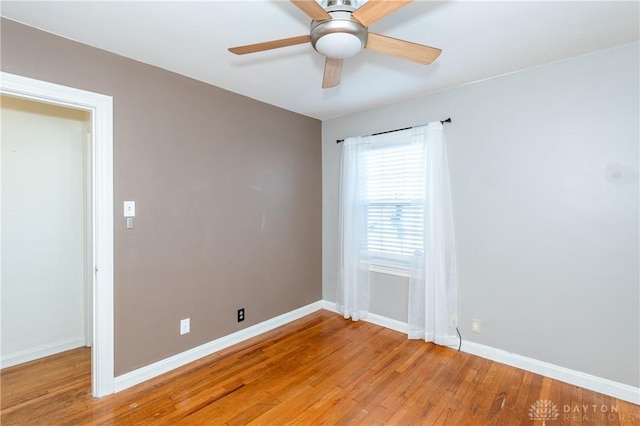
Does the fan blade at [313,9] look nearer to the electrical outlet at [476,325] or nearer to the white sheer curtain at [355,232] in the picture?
the white sheer curtain at [355,232]

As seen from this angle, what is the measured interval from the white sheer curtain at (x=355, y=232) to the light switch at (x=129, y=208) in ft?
7.07

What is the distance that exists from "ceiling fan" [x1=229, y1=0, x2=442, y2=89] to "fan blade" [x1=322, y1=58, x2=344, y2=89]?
70mm

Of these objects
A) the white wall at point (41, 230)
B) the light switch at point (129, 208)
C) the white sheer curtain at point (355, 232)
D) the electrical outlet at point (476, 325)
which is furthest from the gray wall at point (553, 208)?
the white wall at point (41, 230)

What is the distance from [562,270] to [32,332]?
453 cm

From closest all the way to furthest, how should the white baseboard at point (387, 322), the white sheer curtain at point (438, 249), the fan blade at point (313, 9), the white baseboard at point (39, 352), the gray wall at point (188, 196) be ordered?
1. the fan blade at point (313, 9)
2. the gray wall at point (188, 196)
3. the white baseboard at point (39, 352)
4. the white sheer curtain at point (438, 249)
5. the white baseboard at point (387, 322)

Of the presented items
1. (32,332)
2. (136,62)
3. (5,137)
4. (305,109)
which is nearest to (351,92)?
(305,109)

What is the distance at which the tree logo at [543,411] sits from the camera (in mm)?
1970

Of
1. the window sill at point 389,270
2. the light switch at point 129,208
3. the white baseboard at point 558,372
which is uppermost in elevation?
the light switch at point 129,208

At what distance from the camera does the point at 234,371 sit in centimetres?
252

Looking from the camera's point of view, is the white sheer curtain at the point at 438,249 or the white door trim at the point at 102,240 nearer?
the white door trim at the point at 102,240

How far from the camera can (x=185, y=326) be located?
2.68 m

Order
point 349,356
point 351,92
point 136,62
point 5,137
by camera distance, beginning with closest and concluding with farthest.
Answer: point 136,62
point 5,137
point 349,356
point 351,92

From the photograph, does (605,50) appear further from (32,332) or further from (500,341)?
(32,332)

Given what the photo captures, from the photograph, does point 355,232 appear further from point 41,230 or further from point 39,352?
point 39,352
